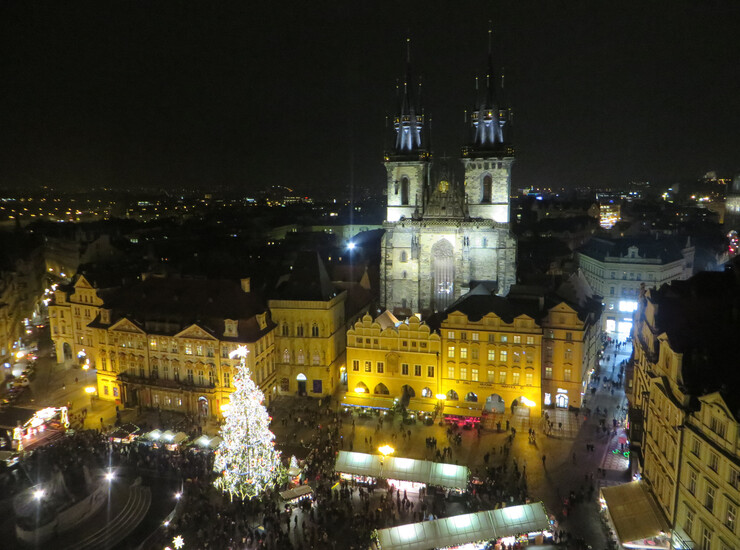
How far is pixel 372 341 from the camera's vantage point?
2031 inches

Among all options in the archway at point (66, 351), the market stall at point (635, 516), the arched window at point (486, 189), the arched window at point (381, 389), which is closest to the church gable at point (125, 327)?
the archway at point (66, 351)

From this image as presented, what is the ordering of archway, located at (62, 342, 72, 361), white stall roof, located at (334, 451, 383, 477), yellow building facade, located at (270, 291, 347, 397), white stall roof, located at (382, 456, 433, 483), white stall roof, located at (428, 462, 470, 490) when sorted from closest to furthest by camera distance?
white stall roof, located at (428, 462, 470, 490)
white stall roof, located at (382, 456, 433, 483)
white stall roof, located at (334, 451, 383, 477)
yellow building facade, located at (270, 291, 347, 397)
archway, located at (62, 342, 72, 361)

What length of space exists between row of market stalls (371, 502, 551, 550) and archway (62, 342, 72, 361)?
151 ft

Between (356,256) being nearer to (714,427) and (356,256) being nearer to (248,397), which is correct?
(248,397)

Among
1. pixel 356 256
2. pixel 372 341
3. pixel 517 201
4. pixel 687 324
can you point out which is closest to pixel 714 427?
pixel 687 324

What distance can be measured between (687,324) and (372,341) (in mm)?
25873

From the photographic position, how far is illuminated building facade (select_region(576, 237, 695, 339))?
72.2 meters

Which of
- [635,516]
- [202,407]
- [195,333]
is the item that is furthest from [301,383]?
[635,516]

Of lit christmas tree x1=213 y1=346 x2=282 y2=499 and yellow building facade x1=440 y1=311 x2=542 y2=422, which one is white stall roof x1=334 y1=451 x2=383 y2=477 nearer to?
lit christmas tree x1=213 y1=346 x2=282 y2=499

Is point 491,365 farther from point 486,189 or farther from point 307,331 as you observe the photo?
point 486,189

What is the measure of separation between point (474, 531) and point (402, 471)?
7025 millimetres

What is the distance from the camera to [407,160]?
66.9m

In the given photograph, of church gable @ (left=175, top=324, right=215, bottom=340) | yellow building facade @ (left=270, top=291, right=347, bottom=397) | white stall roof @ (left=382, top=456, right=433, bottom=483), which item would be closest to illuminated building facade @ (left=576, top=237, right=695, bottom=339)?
yellow building facade @ (left=270, top=291, right=347, bottom=397)

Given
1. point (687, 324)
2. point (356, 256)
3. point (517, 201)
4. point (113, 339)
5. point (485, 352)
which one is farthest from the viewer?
point (517, 201)
